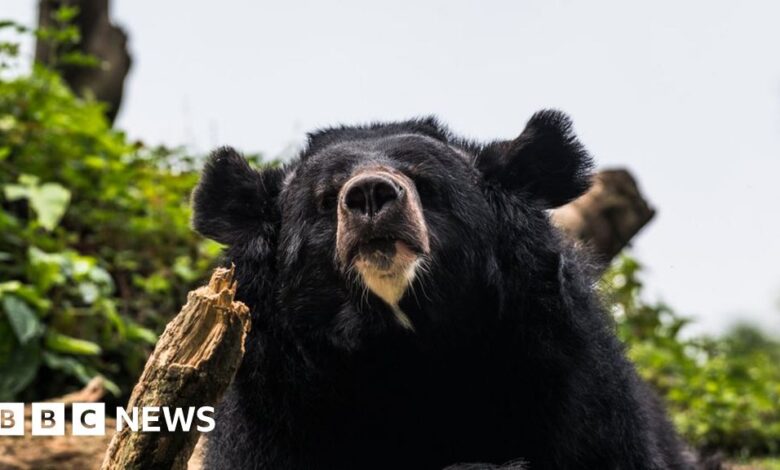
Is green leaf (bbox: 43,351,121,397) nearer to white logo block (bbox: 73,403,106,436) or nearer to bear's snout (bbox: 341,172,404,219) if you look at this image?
white logo block (bbox: 73,403,106,436)

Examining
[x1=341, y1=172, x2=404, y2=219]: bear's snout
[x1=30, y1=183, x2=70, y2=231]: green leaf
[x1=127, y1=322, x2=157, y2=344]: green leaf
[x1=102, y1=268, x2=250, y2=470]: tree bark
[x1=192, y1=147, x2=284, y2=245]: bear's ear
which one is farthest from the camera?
[x1=127, y1=322, x2=157, y2=344]: green leaf

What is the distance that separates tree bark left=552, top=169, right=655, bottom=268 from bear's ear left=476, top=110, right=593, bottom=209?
395 centimetres

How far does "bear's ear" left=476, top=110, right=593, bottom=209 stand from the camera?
14.0 ft

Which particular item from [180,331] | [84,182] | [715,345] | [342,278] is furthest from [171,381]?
[715,345]

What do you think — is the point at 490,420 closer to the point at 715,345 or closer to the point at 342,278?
the point at 342,278

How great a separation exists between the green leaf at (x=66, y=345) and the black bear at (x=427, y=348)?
3096 millimetres

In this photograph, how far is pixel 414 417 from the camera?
4004 mm

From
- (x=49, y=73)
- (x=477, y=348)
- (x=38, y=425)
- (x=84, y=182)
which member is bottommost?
(x=477, y=348)

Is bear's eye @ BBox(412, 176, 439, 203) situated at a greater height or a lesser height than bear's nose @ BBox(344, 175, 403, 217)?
greater

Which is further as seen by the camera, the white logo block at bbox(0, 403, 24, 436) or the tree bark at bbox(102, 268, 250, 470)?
the white logo block at bbox(0, 403, 24, 436)

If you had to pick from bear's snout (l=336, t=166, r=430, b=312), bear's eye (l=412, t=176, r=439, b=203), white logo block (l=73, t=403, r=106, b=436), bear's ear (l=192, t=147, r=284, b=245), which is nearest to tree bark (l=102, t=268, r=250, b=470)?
bear's snout (l=336, t=166, r=430, b=312)

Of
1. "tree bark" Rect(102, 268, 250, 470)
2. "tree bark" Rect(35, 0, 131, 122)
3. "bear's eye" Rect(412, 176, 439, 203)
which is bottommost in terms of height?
"tree bark" Rect(102, 268, 250, 470)

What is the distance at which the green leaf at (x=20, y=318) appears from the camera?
21.9 feet

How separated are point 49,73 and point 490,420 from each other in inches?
253
